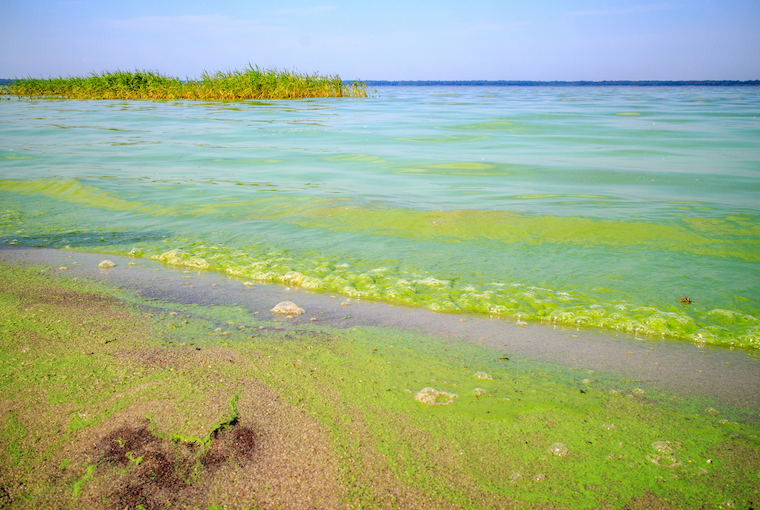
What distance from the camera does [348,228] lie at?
6379mm

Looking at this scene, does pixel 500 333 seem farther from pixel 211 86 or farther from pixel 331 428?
pixel 211 86

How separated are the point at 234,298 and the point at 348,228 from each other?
8.50 feet

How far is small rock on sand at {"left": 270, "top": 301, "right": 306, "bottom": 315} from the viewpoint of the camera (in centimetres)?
370

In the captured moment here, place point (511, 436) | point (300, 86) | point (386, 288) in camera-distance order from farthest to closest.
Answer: point (300, 86) < point (386, 288) < point (511, 436)

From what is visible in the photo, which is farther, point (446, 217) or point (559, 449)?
point (446, 217)

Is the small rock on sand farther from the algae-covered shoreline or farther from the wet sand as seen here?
the algae-covered shoreline

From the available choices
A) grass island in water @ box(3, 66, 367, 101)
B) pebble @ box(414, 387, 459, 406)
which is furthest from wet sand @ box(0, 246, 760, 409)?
grass island in water @ box(3, 66, 367, 101)

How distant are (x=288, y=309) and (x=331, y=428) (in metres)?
1.60

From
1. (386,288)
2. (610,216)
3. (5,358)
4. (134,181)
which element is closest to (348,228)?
(386,288)

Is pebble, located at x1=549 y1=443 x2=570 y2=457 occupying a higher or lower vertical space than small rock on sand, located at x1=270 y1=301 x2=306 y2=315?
higher

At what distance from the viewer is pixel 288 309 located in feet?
12.2

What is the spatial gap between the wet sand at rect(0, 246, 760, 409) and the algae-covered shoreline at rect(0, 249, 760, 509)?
0.19 meters

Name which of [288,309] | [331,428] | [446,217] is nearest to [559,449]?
[331,428]

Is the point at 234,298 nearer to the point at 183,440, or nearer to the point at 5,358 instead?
the point at 5,358
